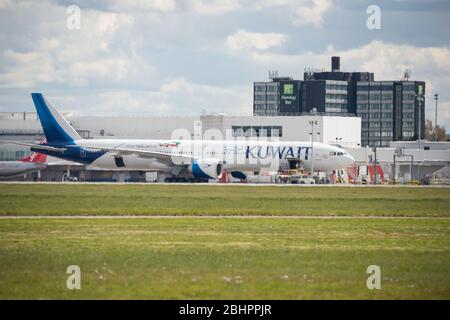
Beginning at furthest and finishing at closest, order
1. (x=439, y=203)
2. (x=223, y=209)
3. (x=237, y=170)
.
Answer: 1. (x=237, y=170)
2. (x=439, y=203)
3. (x=223, y=209)

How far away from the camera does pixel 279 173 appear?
3784 inches

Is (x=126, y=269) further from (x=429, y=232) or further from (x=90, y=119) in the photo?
(x=90, y=119)

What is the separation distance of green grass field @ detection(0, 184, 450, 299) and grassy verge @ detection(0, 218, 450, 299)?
0.03m

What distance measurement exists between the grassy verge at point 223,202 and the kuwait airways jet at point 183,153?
19.9 m

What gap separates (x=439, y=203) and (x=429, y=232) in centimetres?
2159

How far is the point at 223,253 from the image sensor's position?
29.0 m

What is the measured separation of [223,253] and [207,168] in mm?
59214

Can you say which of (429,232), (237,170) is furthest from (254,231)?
(237,170)

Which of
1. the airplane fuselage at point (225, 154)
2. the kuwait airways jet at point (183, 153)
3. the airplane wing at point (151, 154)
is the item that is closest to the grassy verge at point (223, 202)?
the airplane wing at point (151, 154)

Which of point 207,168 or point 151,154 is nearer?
point 207,168

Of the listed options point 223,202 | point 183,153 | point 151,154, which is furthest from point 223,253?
point 183,153

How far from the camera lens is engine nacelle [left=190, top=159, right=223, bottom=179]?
88.1 m

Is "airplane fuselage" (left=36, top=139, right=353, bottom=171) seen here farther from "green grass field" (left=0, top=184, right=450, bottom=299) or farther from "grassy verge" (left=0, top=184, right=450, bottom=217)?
"green grass field" (left=0, top=184, right=450, bottom=299)

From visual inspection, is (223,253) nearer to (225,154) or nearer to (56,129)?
(225,154)
